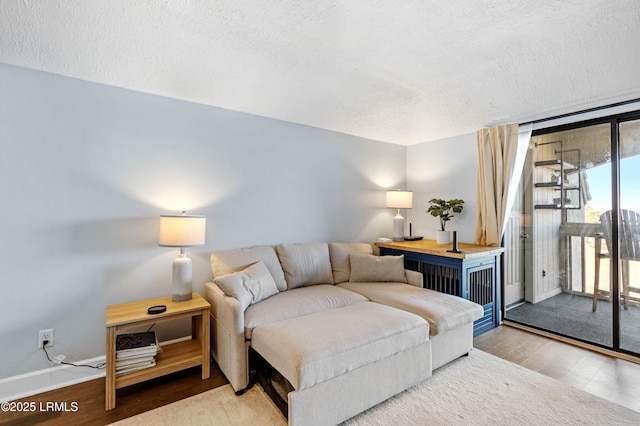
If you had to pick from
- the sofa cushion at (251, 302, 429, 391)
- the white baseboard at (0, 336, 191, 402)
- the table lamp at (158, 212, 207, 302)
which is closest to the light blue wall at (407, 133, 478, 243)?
the sofa cushion at (251, 302, 429, 391)

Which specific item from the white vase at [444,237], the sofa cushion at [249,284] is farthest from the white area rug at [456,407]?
the white vase at [444,237]

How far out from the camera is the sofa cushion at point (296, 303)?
6.77ft

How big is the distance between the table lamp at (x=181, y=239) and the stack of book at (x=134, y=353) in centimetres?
35

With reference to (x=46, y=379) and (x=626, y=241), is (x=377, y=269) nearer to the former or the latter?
(x=626, y=241)

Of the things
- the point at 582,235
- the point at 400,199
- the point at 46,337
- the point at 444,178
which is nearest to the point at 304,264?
the point at 400,199

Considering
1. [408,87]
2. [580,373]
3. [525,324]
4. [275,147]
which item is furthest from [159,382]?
[525,324]

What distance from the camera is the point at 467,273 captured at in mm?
2852

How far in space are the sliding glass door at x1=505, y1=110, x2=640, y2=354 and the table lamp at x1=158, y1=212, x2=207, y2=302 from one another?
11.0 feet

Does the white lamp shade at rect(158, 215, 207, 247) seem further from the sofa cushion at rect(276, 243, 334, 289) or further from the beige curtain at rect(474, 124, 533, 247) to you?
the beige curtain at rect(474, 124, 533, 247)

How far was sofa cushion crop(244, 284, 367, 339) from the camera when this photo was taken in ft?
6.77

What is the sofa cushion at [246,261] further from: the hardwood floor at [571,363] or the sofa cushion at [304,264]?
the hardwood floor at [571,363]

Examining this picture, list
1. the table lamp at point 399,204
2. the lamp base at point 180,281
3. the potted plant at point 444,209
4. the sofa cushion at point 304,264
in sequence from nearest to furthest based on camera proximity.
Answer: the lamp base at point 180,281
the sofa cushion at point 304,264
the potted plant at point 444,209
the table lamp at point 399,204

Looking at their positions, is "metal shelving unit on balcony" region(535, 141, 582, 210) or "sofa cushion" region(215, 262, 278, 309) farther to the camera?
→ "metal shelving unit on balcony" region(535, 141, 582, 210)

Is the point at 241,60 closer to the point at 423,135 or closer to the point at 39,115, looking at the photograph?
the point at 39,115
